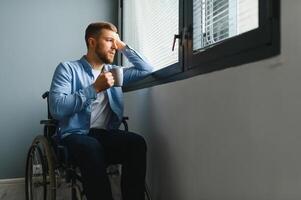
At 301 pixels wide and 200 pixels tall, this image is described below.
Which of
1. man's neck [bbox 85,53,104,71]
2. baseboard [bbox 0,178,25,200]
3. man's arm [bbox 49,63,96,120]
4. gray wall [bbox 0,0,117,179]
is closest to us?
man's arm [bbox 49,63,96,120]

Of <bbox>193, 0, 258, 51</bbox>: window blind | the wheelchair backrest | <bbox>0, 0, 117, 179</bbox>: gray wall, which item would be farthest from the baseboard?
<bbox>193, 0, 258, 51</bbox>: window blind

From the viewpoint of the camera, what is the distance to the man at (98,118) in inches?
57.4

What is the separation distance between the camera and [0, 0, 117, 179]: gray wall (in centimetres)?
261

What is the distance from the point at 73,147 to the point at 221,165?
2.16 ft

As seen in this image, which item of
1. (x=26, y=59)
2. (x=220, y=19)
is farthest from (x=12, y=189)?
(x=220, y=19)

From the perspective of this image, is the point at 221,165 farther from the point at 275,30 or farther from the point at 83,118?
the point at 83,118

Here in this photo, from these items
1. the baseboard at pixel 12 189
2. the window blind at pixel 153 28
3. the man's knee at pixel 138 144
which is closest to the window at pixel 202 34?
the window blind at pixel 153 28

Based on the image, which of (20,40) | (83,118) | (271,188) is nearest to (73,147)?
(83,118)

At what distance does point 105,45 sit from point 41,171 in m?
0.77

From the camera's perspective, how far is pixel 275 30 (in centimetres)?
92

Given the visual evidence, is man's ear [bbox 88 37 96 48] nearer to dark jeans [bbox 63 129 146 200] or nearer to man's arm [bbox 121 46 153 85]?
man's arm [bbox 121 46 153 85]

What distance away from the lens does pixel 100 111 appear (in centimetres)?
185

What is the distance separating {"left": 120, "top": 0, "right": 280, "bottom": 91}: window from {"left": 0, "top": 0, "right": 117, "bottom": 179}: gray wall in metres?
0.64

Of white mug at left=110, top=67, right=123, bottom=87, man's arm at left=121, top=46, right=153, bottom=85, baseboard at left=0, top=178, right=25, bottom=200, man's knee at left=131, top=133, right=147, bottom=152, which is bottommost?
baseboard at left=0, top=178, right=25, bottom=200
